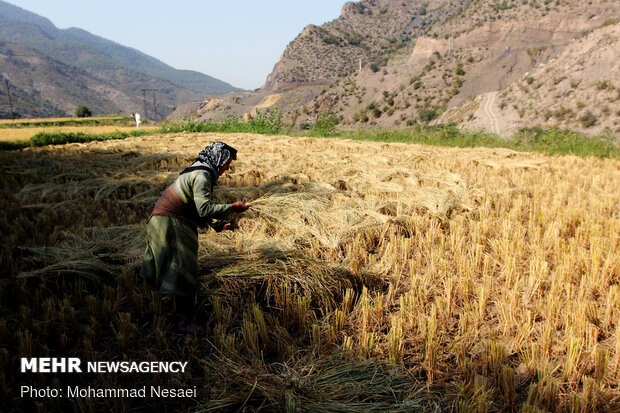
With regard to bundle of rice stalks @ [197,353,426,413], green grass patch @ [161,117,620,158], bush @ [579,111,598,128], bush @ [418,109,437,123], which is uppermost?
bush @ [418,109,437,123]

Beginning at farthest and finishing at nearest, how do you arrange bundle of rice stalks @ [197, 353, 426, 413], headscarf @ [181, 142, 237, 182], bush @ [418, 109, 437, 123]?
1. bush @ [418, 109, 437, 123]
2. headscarf @ [181, 142, 237, 182]
3. bundle of rice stalks @ [197, 353, 426, 413]

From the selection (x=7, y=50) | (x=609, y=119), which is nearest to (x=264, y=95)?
(x=609, y=119)

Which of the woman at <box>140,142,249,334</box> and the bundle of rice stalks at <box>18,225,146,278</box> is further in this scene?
the bundle of rice stalks at <box>18,225,146,278</box>

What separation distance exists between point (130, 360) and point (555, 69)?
39075mm

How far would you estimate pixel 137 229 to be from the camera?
136 inches

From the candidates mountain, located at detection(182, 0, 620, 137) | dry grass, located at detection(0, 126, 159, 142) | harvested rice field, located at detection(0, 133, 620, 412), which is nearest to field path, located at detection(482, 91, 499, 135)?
mountain, located at detection(182, 0, 620, 137)

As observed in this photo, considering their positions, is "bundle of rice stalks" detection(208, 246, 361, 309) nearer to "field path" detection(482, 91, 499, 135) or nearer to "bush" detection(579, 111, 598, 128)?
"bush" detection(579, 111, 598, 128)

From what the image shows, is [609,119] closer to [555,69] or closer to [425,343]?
[555,69]

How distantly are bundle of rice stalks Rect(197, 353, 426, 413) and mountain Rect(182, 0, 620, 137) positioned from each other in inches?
461

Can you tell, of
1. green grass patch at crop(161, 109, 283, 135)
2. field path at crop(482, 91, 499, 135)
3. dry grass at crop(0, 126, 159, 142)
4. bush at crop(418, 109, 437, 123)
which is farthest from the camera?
bush at crop(418, 109, 437, 123)

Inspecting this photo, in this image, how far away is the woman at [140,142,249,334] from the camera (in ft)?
7.19

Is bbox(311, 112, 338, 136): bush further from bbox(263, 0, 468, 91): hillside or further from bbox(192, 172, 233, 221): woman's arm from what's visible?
bbox(263, 0, 468, 91): hillside

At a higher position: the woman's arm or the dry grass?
the dry grass

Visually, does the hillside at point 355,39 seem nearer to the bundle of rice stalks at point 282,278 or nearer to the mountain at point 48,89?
the mountain at point 48,89
